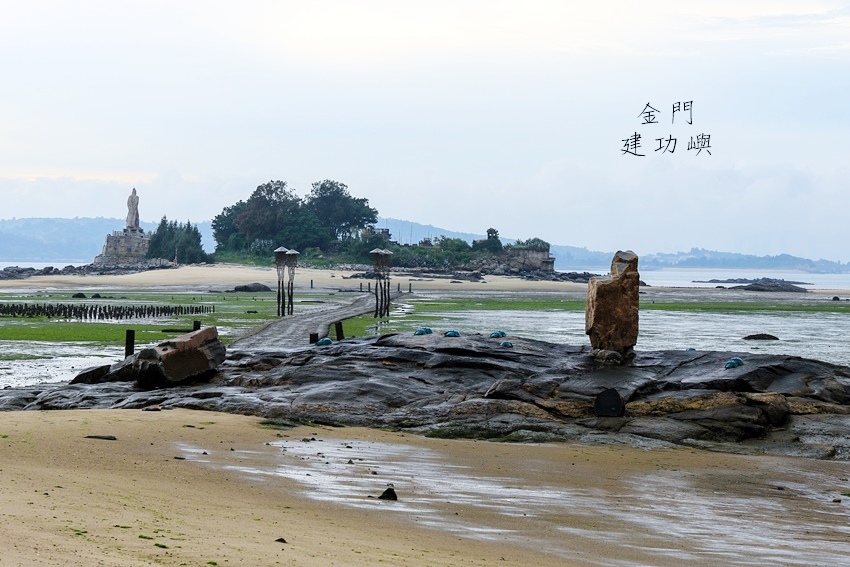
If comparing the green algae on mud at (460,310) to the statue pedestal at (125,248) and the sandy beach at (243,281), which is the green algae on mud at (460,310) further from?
the statue pedestal at (125,248)

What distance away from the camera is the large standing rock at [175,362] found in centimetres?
2094

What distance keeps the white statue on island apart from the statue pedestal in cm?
281

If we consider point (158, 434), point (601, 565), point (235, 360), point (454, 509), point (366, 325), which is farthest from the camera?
point (366, 325)

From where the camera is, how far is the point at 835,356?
3466cm

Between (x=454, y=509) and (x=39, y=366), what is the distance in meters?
20.1

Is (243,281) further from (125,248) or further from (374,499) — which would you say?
(374,499)

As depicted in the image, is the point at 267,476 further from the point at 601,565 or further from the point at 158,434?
the point at 601,565

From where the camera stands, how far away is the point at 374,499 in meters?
11.0

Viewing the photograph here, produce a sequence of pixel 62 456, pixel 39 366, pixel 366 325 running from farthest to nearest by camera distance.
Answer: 1. pixel 366 325
2. pixel 39 366
3. pixel 62 456

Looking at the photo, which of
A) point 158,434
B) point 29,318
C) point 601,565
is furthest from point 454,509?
point 29,318

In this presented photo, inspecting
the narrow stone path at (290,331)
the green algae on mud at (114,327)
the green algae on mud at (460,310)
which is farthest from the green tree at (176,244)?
the narrow stone path at (290,331)

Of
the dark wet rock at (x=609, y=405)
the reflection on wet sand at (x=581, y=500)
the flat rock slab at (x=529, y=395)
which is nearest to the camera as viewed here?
the reflection on wet sand at (x=581, y=500)

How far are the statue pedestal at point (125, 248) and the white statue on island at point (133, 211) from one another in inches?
111

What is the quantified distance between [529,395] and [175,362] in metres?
7.67
